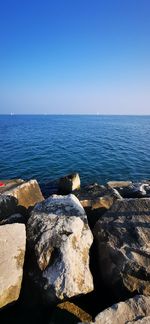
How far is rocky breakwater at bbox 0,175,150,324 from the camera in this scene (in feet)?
17.1

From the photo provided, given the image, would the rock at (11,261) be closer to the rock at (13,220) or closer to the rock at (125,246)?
the rock at (13,220)

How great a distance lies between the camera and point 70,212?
7.34 m

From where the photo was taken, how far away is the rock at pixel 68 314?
495 centimetres

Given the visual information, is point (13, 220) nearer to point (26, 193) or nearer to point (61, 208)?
point (61, 208)

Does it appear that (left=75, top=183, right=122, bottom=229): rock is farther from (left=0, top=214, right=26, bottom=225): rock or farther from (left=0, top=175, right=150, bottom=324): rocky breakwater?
(left=0, top=214, right=26, bottom=225): rock

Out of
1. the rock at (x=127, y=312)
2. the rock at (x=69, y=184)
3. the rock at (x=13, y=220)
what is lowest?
the rock at (x=69, y=184)

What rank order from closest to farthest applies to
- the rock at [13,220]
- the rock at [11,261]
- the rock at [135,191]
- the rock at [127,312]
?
the rock at [127,312] → the rock at [11,261] → the rock at [13,220] → the rock at [135,191]

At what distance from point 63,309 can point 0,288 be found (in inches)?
62.5

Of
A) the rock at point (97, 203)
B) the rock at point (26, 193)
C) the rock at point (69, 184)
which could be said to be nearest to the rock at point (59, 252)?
the rock at point (97, 203)

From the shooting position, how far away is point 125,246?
647cm

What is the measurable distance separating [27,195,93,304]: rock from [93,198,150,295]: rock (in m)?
0.54

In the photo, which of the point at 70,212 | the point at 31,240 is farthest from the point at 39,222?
the point at 70,212

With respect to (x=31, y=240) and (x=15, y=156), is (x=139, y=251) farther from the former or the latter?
(x=15, y=156)

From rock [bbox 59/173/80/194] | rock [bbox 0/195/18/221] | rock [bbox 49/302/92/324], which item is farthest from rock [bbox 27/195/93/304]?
rock [bbox 59/173/80/194]
